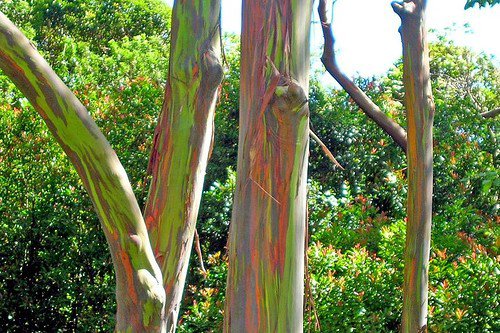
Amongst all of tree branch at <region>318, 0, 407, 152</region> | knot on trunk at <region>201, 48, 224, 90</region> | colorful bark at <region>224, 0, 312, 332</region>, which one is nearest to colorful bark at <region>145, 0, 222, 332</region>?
knot on trunk at <region>201, 48, 224, 90</region>

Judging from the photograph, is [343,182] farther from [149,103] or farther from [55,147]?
[55,147]

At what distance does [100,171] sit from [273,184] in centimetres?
66

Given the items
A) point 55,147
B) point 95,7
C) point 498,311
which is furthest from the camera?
point 95,7

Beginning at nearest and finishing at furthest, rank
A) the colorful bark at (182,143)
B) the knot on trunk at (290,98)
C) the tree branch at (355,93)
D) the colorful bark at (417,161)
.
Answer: the knot on trunk at (290,98) → the colorful bark at (182,143) → the colorful bark at (417,161) → the tree branch at (355,93)

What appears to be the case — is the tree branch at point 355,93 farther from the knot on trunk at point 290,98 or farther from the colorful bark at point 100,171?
the colorful bark at point 100,171

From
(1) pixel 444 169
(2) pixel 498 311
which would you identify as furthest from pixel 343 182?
(2) pixel 498 311

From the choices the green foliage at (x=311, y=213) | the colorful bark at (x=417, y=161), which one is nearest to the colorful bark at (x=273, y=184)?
the green foliage at (x=311, y=213)

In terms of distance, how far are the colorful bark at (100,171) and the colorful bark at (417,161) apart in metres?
2.34

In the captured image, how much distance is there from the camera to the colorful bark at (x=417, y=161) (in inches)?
184

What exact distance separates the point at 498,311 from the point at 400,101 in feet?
12.2

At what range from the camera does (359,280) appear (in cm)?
539

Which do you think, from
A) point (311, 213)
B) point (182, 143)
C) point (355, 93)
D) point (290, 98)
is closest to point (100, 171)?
point (182, 143)

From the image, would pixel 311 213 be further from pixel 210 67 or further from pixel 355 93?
pixel 210 67

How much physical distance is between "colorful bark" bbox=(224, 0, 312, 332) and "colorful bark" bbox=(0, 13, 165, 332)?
14.9 inches
